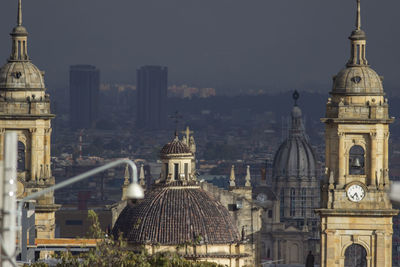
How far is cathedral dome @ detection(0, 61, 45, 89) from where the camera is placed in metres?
120

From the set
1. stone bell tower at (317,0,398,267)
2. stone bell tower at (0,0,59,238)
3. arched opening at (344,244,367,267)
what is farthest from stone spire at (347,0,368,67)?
arched opening at (344,244,367,267)

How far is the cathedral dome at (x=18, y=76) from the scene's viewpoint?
11956 cm

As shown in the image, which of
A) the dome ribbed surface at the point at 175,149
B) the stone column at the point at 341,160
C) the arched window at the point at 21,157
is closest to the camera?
the stone column at the point at 341,160

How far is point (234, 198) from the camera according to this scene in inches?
5871

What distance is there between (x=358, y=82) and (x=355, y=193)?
5.25 meters

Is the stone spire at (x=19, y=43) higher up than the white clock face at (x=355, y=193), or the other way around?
the stone spire at (x=19, y=43)

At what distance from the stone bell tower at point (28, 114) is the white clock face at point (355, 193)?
1517cm

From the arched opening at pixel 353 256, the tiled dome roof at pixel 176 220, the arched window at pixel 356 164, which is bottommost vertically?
the arched opening at pixel 353 256

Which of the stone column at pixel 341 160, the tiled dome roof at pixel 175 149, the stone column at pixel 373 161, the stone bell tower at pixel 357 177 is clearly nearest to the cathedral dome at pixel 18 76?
the tiled dome roof at pixel 175 149

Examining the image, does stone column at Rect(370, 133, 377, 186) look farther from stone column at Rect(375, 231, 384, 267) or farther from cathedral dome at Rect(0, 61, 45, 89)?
cathedral dome at Rect(0, 61, 45, 89)

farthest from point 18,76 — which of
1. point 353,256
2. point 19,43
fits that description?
point 353,256

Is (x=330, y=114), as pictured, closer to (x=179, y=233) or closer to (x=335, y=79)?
(x=335, y=79)

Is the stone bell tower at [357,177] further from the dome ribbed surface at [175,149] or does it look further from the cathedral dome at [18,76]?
the cathedral dome at [18,76]

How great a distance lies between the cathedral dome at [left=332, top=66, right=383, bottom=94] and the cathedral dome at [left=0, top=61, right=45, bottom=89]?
15.1 metres
